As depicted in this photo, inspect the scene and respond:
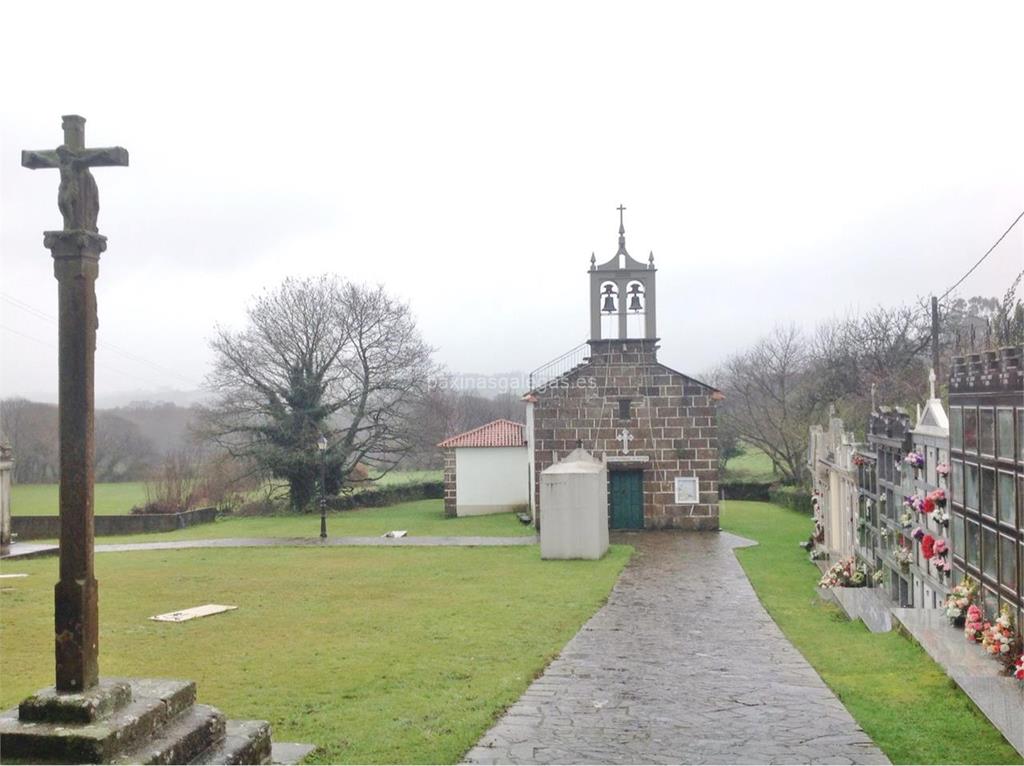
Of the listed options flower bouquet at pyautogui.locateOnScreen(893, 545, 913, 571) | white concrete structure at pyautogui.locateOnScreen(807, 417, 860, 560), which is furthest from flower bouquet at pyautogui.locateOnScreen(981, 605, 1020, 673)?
white concrete structure at pyautogui.locateOnScreen(807, 417, 860, 560)

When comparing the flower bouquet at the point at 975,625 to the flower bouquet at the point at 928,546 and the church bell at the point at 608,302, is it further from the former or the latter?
the church bell at the point at 608,302

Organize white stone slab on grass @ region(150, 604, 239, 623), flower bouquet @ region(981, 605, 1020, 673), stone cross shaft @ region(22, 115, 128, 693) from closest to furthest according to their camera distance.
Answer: stone cross shaft @ region(22, 115, 128, 693)
flower bouquet @ region(981, 605, 1020, 673)
white stone slab on grass @ region(150, 604, 239, 623)

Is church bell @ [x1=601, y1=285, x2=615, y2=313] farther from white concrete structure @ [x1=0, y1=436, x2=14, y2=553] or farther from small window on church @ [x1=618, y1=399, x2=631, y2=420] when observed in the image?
white concrete structure @ [x1=0, y1=436, x2=14, y2=553]

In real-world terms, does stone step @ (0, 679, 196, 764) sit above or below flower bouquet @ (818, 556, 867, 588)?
above

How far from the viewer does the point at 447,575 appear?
1759 centimetres

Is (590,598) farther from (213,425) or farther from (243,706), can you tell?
(213,425)

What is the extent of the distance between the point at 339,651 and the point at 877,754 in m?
5.83

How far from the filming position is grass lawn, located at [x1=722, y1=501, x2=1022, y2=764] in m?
6.40

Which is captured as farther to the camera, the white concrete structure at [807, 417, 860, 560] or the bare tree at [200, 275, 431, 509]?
the bare tree at [200, 275, 431, 509]

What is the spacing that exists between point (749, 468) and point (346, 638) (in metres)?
43.0

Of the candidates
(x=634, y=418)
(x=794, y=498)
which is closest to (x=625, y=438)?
(x=634, y=418)

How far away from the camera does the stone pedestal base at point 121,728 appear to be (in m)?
4.80

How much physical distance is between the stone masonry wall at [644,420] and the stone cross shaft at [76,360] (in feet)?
73.1

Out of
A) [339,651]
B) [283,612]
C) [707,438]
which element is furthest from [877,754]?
[707,438]
